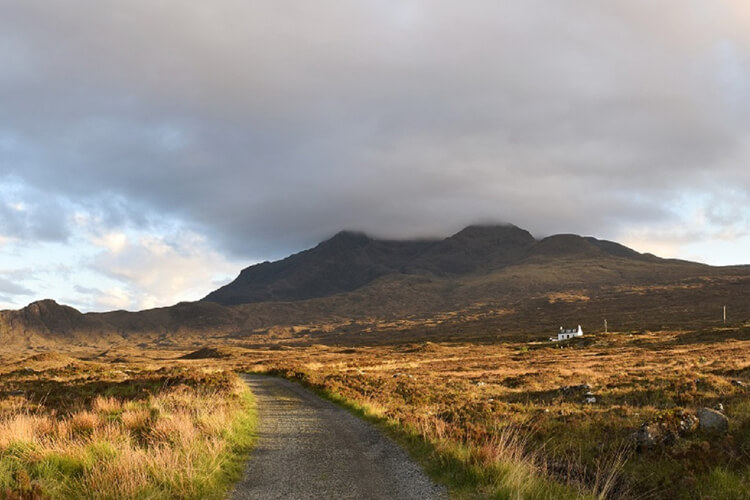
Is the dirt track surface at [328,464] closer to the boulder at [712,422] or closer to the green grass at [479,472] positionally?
the green grass at [479,472]

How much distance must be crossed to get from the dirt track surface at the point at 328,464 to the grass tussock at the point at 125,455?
0.71 metres

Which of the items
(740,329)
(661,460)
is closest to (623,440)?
(661,460)

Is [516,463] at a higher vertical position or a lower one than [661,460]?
higher

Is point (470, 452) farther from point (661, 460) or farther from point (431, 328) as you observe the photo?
point (431, 328)

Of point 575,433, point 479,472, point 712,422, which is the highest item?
point 479,472

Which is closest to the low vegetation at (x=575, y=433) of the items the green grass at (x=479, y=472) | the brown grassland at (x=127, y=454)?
the green grass at (x=479, y=472)

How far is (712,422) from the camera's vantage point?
1486 centimetres

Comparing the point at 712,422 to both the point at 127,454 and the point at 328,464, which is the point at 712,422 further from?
the point at 127,454

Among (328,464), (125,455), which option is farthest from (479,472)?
(125,455)

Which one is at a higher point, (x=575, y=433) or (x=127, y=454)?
(x=127, y=454)

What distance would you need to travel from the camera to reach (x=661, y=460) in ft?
41.8

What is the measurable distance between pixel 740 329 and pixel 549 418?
74977 millimetres

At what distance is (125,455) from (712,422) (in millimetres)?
16217

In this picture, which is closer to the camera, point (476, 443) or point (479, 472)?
point (479, 472)
